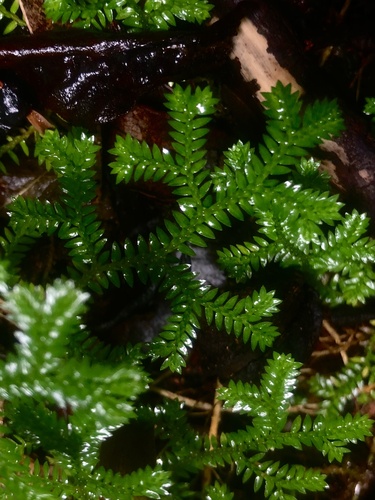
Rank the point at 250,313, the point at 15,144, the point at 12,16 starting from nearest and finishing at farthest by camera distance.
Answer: the point at 250,313, the point at 12,16, the point at 15,144

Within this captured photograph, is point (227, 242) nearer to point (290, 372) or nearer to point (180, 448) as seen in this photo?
point (290, 372)

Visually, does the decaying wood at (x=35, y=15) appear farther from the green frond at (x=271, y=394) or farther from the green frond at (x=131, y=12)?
the green frond at (x=271, y=394)

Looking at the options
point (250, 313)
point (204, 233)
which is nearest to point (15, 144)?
point (204, 233)

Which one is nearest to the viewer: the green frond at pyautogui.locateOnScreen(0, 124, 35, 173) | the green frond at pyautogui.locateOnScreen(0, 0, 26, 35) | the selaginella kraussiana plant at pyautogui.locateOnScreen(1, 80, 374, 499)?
the selaginella kraussiana plant at pyautogui.locateOnScreen(1, 80, 374, 499)

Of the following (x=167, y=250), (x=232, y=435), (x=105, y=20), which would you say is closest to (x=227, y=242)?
(x=167, y=250)

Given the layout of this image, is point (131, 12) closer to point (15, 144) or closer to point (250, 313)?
point (15, 144)

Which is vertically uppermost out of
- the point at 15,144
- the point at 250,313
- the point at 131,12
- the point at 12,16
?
the point at 12,16

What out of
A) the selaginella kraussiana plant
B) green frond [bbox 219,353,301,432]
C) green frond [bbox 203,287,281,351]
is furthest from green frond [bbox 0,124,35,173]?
green frond [bbox 219,353,301,432]

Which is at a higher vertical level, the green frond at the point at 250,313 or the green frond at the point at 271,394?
the green frond at the point at 250,313

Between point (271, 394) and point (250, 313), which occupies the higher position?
point (250, 313)

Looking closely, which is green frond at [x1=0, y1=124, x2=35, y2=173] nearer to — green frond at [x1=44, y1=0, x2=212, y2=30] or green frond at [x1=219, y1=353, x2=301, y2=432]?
green frond at [x1=44, y1=0, x2=212, y2=30]

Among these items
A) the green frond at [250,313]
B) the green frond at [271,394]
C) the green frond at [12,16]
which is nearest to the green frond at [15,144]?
the green frond at [12,16]
